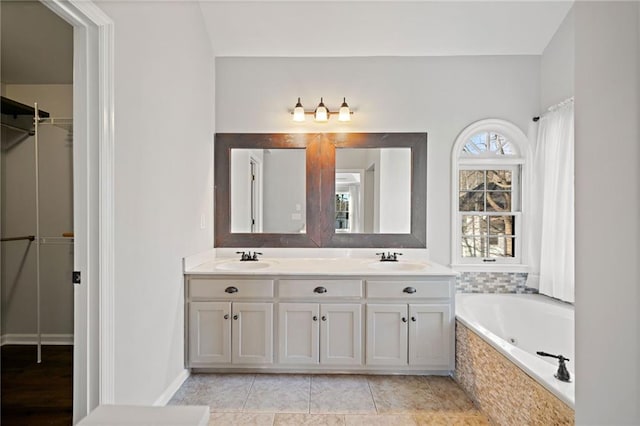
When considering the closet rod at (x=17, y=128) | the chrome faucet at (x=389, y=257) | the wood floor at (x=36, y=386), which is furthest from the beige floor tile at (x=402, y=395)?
the closet rod at (x=17, y=128)

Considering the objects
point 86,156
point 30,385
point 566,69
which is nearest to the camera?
point 86,156

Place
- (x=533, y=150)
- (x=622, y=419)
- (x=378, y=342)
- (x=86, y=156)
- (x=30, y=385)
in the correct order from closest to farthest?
1. (x=622, y=419)
2. (x=86, y=156)
3. (x=30, y=385)
4. (x=378, y=342)
5. (x=533, y=150)

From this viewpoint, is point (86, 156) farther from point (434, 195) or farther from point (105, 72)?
point (434, 195)

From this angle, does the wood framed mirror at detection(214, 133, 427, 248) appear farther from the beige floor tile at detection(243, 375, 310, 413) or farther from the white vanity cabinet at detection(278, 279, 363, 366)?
the beige floor tile at detection(243, 375, 310, 413)

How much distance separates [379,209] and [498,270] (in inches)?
48.7

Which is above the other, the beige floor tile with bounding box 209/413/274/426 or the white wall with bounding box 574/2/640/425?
the white wall with bounding box 574/2/640/425

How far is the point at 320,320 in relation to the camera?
2.70m

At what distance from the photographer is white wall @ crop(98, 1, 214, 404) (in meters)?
1.82

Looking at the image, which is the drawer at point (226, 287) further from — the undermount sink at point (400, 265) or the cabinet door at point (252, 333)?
the undermount sink at point (400, 265)

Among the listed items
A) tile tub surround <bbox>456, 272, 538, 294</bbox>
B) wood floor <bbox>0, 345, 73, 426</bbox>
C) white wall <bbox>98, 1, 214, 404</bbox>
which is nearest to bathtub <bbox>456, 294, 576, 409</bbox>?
tile tub surround <bbox>456, 272, 538, 294</bbox>

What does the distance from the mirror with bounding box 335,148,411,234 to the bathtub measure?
3.00 feet

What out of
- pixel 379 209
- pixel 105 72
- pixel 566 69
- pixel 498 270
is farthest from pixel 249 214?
pixel 566 69

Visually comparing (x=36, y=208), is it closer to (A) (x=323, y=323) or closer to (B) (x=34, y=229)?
(B) (x=34, y=229)

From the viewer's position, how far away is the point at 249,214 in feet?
11.1
